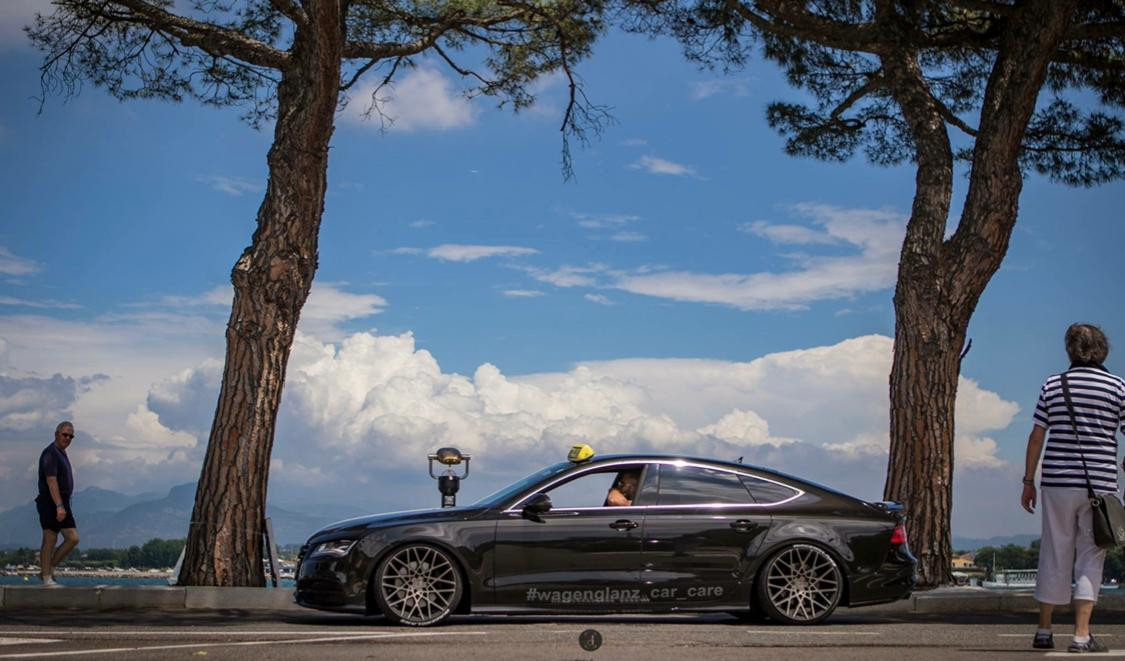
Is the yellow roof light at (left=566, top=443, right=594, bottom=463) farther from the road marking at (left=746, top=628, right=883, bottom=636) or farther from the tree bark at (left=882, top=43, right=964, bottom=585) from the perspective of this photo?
the tree bark at (left=882, top=43, right=964, bottom=585)

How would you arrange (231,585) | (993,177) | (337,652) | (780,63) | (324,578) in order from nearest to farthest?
(337,652) < (324,578) < (231,585) < (993,177) < (780,63)

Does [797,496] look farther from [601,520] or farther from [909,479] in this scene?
[909,479]

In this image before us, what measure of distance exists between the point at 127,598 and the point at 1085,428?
378 inches

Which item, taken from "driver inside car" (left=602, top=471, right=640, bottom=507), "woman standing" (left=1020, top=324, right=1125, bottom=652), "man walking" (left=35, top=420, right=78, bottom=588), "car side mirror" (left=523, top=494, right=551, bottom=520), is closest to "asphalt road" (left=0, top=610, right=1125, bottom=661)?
"woman standing" (left=1020, top=324, right=1125, bottom=652)

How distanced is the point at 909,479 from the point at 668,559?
6.17 metres

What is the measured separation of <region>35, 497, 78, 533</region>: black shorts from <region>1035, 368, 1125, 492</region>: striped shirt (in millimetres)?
10460

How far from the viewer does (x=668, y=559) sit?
11023 millimetres

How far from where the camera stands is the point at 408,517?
1097 centimetres

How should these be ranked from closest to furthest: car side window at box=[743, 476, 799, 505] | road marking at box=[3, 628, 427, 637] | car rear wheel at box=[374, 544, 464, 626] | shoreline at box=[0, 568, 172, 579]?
road marking at box=[3, 628, 427, 637] < car rear wheel at box=[374, 544, 464, 626] < car side window at box=[743, 476, 799, 505] < shoreline at box=[0, 568, 172, 579]

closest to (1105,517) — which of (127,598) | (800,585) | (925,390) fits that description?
(800,585)

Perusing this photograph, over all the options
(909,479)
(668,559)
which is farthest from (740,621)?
(909,479)

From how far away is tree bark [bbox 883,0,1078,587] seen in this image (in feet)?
53.4

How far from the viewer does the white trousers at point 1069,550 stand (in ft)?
28.3

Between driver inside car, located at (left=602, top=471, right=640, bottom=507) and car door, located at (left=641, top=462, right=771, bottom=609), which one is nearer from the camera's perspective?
car door, located at (left=641, top=462, right=771, bottom=609)
